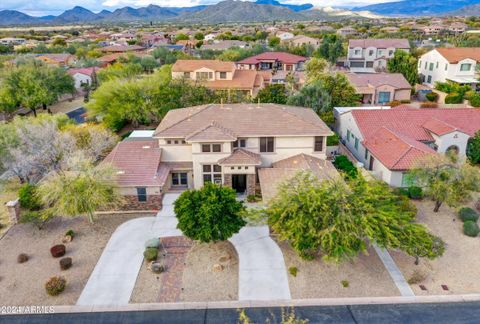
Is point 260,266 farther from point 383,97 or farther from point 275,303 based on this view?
point 383,97

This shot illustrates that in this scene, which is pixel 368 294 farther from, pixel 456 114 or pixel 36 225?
pixel 456 114

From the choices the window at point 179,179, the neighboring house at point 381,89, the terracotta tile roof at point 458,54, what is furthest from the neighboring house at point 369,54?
the window at point 179,179

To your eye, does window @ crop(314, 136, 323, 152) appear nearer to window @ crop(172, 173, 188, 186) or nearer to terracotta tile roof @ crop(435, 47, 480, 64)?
window @ crop(172, 173, 188, 186)

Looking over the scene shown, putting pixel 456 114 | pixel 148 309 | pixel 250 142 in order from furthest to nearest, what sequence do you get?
pixel 456 114 < pixel 250 142 < pixel 148 309

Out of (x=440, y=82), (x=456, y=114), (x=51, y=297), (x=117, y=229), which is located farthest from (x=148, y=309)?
Answer: (x=440, y=82)

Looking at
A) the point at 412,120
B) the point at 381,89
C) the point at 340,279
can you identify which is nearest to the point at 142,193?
the point at 340,279

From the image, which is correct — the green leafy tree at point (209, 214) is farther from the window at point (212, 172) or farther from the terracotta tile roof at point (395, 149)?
the terracotta tile roof at point (395, 149)

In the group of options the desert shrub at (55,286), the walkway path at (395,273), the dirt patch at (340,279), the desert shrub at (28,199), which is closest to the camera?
the desert shrub at (55,286)
